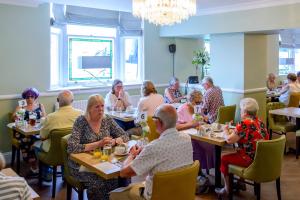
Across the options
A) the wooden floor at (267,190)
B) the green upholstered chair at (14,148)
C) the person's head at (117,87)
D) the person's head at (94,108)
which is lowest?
the wooden floor at (267,190)

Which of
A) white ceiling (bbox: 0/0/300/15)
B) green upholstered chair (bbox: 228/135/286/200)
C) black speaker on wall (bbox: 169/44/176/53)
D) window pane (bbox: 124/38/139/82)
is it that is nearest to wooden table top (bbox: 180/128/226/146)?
green upholstered chair (bbox: 228/135/286/200)

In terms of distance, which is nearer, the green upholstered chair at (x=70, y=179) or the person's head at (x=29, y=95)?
the green upholstered chair at (x=70, y=179)

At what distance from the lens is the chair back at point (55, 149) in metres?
3.44

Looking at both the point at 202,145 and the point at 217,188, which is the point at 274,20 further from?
the point at 217,188

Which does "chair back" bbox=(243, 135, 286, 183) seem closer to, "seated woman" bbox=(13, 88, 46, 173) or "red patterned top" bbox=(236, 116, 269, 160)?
"red patterned top" bbox=(236, 116, 269, 160)

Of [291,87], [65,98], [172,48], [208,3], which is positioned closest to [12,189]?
[65,98]

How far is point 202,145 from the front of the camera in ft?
12.9

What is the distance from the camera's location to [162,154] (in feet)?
7.02

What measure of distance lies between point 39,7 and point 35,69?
972mm

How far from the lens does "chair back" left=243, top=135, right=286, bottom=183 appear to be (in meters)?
2.96

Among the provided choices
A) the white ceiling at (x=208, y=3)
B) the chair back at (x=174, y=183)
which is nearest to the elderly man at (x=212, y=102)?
the white ceiling at (x=208, y=3)

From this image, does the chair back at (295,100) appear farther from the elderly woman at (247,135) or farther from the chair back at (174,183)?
Answer: the chair back at (174,183)

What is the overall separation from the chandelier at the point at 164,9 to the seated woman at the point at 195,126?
1.00 meters

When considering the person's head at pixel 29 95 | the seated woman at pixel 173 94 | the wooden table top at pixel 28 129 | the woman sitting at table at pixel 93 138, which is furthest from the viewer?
the seated woman at pixel 173 94
